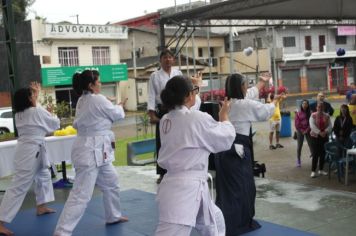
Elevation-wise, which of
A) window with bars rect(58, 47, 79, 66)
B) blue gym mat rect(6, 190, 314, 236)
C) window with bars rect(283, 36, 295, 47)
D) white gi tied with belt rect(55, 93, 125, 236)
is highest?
window with bars rect(283, 36, 295, 47)

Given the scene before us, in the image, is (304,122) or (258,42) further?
(258,42)

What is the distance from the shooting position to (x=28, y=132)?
4.82 m

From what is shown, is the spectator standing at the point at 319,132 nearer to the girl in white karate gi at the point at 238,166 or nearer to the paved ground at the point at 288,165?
the paved ground at the point at 288,165

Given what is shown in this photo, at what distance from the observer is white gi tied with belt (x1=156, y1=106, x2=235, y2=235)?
9.73ft

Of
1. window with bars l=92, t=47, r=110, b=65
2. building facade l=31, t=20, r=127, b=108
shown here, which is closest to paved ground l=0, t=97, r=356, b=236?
building facade l=31, t=20, r=127, b=108

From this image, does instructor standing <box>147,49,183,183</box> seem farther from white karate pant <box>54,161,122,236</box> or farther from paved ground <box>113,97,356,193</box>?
paved ground <box>113,97,356,193</box>

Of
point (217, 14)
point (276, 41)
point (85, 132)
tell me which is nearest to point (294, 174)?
point (217, 14)

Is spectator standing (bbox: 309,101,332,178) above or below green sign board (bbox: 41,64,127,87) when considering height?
below

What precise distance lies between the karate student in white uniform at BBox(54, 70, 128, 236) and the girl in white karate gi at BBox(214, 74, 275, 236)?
1.02m

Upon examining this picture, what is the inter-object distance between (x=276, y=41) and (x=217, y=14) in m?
25.5

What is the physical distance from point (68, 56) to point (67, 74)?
1629 millimetres

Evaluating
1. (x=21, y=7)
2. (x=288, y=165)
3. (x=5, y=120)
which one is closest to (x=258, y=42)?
(x=21, y=7)

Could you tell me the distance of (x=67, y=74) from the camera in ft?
85.4

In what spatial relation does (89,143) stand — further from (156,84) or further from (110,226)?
(156,84)
